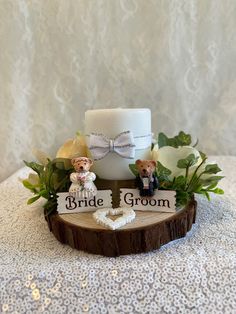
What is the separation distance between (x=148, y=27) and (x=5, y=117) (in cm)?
67

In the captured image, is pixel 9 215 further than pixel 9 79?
No

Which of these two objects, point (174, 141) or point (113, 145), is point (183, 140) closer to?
point (174, 141)

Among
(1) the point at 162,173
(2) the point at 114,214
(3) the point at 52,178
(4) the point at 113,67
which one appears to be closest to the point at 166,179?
(1) the point at 162,173

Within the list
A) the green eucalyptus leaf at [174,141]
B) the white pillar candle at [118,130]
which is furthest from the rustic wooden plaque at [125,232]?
the green eucalyptus leaf at [174,141]

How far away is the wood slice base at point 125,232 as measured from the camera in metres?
0.48

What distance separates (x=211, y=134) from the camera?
1.20 meters

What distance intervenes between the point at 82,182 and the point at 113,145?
10 centimetres

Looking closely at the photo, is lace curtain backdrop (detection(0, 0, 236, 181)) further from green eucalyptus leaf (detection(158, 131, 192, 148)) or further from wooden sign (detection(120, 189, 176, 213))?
wooden sign (detection(120, 189, 176, 213))

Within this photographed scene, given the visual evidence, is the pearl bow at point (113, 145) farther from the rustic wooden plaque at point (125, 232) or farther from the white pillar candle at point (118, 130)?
the rustic wooden plaque at point (125, 232)

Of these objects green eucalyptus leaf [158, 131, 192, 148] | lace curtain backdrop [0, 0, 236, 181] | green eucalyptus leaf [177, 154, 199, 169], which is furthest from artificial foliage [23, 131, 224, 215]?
lace curtain backdrop [0, 0, 236, 181]

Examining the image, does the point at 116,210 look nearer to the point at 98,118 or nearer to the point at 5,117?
the point at 98,118

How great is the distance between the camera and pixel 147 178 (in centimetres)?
54

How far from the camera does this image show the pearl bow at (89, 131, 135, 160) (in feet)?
1.91

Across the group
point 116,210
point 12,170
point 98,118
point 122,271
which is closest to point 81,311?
point 122,271
